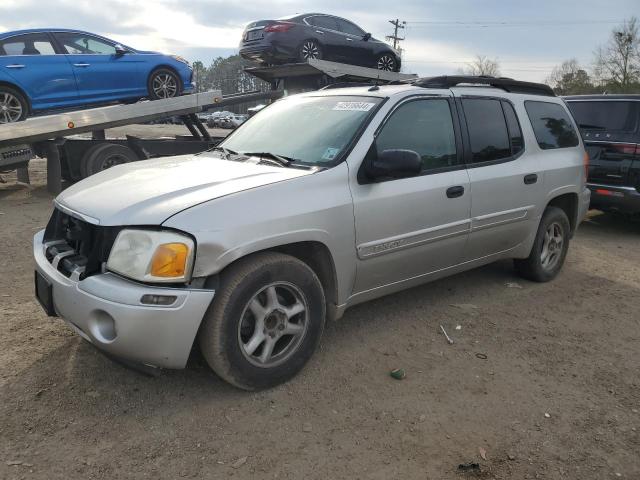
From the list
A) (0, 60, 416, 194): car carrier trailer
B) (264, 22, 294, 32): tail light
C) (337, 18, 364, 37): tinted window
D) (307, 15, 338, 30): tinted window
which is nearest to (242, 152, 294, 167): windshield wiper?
(0, 60, 416, 194): car carrier trailer

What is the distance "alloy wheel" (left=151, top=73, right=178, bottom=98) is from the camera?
10328 millimetres

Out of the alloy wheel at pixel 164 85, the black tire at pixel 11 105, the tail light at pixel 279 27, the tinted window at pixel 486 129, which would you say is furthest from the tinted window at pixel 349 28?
the tinted window at pixel 486 129

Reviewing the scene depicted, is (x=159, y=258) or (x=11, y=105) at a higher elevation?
(x=11, y=105)

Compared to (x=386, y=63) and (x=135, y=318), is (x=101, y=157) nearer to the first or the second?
(x=386, y=63)

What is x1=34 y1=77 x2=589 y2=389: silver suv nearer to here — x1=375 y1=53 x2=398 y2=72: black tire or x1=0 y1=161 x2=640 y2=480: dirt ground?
x1=0 y1=161 x2=640 y2=480: dirt ground

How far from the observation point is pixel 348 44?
37.4 feet

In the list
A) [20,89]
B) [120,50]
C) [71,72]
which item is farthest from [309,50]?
[20,89]

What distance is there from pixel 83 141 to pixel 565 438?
878cm

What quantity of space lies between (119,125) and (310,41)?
416cm

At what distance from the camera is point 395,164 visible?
3303 mm

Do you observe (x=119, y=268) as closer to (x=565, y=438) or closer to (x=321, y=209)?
(x=321, y=209)

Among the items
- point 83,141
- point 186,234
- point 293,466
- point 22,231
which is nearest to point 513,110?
point 186,234

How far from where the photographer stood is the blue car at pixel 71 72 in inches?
342

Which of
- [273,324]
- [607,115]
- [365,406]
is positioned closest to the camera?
[365,406]
